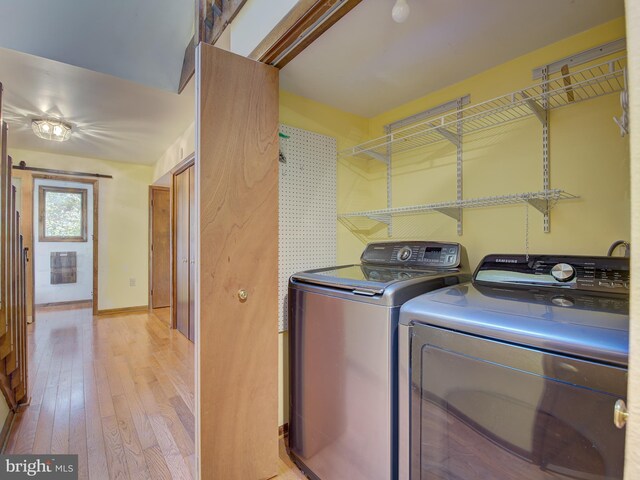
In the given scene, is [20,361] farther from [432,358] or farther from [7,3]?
[432,358]

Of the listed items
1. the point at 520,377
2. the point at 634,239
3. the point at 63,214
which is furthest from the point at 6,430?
the point at 63,214

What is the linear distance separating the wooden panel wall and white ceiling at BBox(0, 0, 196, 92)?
154 cm

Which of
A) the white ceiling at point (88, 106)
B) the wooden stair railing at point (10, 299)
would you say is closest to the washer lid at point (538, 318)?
the wooden stair railing at point (10, 299)

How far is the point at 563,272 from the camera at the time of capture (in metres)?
1.11

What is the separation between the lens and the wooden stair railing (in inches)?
65.4

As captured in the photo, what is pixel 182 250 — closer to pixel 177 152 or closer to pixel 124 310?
pixel 177 152

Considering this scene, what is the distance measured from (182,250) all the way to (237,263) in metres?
2.72

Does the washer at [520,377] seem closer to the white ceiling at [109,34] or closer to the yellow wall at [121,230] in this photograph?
the white ceiling at [109,34]

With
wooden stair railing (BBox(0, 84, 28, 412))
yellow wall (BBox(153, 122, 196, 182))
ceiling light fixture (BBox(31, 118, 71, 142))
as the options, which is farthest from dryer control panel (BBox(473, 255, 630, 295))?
ceiling light fixture (BBox(31, 118, 71, 142))

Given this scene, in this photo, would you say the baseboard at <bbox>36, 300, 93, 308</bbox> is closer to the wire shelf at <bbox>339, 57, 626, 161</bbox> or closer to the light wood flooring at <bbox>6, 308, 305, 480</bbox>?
the light wood flooring at <bbox>6, 308, 305, 480</bbox>

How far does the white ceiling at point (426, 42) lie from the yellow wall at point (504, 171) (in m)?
0.08

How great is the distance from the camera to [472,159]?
62.9 inches

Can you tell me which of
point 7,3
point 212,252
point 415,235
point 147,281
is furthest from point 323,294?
point 147,281

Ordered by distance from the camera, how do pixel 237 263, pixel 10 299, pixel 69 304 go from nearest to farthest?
pixel 237 263
pixel 10 299
pixel 69 304
